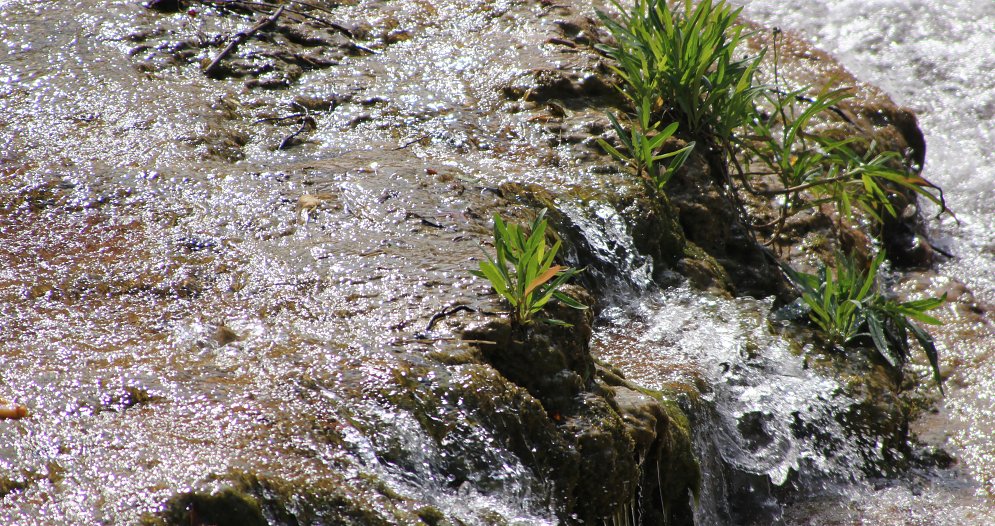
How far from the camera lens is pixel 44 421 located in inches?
75.0

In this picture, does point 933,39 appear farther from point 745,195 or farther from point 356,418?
point 356,418

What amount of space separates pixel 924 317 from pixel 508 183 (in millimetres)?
1914

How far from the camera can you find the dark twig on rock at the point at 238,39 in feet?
14.0

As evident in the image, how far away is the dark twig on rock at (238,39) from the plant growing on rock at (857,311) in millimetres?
2990

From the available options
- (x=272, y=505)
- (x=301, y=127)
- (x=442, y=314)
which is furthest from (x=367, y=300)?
(x=301, y=127)

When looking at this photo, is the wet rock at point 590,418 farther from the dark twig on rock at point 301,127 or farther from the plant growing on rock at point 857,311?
the dark twig on rock at point 301,127

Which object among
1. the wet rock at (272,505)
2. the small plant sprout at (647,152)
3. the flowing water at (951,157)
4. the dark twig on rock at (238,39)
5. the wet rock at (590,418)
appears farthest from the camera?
the dark twig on rock at (238,39)

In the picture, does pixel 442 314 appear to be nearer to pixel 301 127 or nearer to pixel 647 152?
pixel 647 152

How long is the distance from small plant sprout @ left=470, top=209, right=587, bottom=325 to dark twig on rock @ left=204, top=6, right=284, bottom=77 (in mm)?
2387

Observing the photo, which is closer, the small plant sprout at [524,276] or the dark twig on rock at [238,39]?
the small plant sprout at [524,276]

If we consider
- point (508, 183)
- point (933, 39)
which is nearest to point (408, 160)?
point (508, 183)

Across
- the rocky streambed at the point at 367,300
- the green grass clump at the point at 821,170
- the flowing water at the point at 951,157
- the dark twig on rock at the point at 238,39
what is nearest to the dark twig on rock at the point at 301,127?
the rocky streambed at the point at 367,300

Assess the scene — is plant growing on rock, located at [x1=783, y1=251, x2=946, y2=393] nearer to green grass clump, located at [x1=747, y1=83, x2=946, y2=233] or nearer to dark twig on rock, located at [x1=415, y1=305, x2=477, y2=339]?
green grass clump, located at [x1=747, y1=83, x2=946, y2=233]

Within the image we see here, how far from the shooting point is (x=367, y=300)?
2.61m
